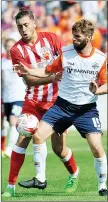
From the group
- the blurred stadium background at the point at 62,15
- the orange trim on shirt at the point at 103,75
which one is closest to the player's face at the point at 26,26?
the orange trim on shirt at the point at 103,75

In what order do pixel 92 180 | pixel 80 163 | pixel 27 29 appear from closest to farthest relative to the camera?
pixel 27 29 < pixel 92 180 < pixel 80 163

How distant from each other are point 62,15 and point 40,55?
15.0 meters

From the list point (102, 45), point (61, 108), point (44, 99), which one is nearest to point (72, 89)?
point (61, 108)

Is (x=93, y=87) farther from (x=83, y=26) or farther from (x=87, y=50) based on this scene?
(x=83, y=26)

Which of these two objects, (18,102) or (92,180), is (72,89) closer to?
(92,180)

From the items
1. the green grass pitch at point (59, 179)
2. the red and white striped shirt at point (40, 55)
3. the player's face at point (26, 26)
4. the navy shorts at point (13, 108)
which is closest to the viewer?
the green grass pitch at point (59, 179)

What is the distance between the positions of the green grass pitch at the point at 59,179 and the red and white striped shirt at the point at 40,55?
47.2 inches

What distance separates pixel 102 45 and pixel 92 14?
51.8 inches

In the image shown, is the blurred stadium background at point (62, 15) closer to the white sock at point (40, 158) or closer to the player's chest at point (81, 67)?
the white sock at point (40, 158)

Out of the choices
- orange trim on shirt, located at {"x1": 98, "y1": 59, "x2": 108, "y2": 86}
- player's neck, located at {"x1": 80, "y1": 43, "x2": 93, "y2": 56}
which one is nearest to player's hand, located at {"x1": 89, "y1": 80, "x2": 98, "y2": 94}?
orange trim on shirt, located at {"x1": 98, "y1": 59, "x2": 108, "y2": 86}

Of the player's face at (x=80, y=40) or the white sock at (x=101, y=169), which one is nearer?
the player's face at (x=80, y=40)

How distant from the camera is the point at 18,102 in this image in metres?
15.8

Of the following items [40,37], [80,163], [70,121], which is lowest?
[80,163]

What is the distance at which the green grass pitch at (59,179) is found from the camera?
9.37 meters
